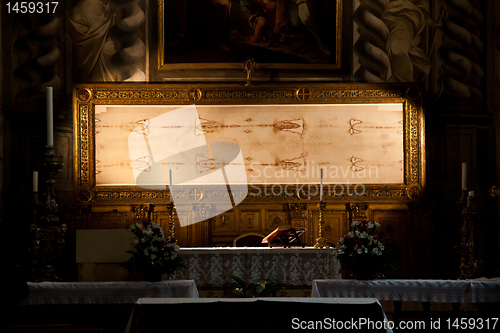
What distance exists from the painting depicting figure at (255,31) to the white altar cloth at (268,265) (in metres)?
3.42

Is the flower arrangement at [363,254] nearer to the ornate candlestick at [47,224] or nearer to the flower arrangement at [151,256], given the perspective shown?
the flower arrangement at [151,256]

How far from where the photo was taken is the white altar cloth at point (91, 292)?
13.4 ft

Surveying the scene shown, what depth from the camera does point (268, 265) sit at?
5.37 metres

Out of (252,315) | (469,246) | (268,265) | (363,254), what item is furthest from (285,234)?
(252,315)

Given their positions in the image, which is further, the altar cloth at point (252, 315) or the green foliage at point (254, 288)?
the green foliage at point (254, 288)

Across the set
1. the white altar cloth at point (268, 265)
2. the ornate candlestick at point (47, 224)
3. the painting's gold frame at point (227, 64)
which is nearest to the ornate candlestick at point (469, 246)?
the white altar cloth at point (268, 265)

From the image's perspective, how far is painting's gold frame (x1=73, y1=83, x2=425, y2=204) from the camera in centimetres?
715

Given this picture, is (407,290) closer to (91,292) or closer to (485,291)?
(485,291)

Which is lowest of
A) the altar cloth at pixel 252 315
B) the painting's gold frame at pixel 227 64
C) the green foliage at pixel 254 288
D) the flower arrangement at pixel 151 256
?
the green foliage at pixel 254 288

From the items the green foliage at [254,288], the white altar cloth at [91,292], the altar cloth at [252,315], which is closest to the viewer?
the altar cloth at [252,315]

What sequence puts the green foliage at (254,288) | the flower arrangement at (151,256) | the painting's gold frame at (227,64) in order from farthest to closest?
the painting's gold frame at (227,64) < the green foliage at (254,288) < the flower arrangement at (151,256)

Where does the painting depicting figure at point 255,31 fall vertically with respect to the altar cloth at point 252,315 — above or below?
above

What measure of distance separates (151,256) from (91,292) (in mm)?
580

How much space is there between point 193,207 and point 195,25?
286 centimetres
